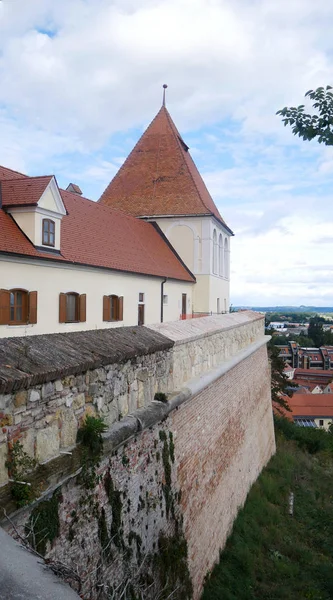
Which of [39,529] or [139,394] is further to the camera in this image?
[139,394]

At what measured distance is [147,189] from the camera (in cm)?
2470

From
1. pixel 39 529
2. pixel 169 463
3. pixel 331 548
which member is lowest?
pixel 331 548

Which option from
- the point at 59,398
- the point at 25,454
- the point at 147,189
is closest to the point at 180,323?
the point at 59,398

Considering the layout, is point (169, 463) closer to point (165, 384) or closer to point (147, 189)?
point (165, 384)

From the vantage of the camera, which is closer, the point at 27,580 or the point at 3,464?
the point at 27,580

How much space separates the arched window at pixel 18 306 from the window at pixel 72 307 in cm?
137

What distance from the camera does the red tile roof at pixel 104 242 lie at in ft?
42.5

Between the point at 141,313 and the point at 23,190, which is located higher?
the point at 23,190

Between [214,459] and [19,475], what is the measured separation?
5.96 m

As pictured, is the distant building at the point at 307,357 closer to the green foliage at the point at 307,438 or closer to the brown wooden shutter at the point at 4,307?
the green foliage at the point at 307,438

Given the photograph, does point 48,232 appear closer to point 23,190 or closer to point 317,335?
point 23,190

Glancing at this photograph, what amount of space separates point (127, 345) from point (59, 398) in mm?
1348

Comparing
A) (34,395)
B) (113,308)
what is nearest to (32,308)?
(113,308)

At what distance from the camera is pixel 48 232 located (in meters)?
13.6
